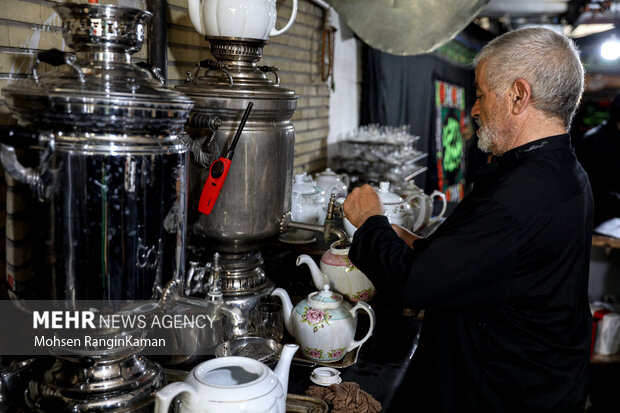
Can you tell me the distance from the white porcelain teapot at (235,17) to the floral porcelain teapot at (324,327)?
88 cm

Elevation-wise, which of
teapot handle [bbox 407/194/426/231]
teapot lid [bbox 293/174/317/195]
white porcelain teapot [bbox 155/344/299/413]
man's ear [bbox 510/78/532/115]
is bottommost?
white porcelain teapot [bbox 155/344/299/413]

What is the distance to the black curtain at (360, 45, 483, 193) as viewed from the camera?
557 cm

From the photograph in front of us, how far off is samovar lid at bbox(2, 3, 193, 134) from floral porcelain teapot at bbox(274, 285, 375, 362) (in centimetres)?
76

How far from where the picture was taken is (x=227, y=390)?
3.80 feet

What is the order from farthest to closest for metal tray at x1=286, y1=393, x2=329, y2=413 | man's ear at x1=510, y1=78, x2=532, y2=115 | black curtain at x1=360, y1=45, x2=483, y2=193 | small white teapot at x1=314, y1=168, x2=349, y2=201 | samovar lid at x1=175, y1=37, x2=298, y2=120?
black curtain at x1=360, y1=45, x2=483, y2=193
small white teapot at x1=314, y1=168, x2=349, y2=201
samovar lid at x1=175, y1=37, x2=298, y2=120
man's ear at x1=510, y1=78, x2=532, y2=115
metal tray at x1=286, y1=393, x2=329, y2=413

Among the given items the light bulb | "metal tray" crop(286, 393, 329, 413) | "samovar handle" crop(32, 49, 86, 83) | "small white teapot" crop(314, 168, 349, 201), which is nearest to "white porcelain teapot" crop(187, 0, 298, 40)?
"samovar handle" crop(32, 49, 86, 83)

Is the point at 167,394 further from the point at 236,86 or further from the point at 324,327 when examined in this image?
the point at 236,86

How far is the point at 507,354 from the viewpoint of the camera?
166cm

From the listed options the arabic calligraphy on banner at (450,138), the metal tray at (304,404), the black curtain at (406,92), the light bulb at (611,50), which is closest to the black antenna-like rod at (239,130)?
the metal tray at (304,404)

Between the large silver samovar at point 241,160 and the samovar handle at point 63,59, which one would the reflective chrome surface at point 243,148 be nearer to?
the large silver samovar at point 241,160

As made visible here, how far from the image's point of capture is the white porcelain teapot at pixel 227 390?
3.77ft

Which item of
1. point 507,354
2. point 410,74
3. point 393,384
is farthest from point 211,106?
point 410,74

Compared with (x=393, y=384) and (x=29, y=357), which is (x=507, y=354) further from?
(x=29, y=357)

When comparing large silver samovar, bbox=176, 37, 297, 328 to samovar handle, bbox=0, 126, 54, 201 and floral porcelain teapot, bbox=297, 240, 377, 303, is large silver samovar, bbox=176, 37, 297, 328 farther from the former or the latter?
samovar handle, bbox=0, 126, 54, 201
